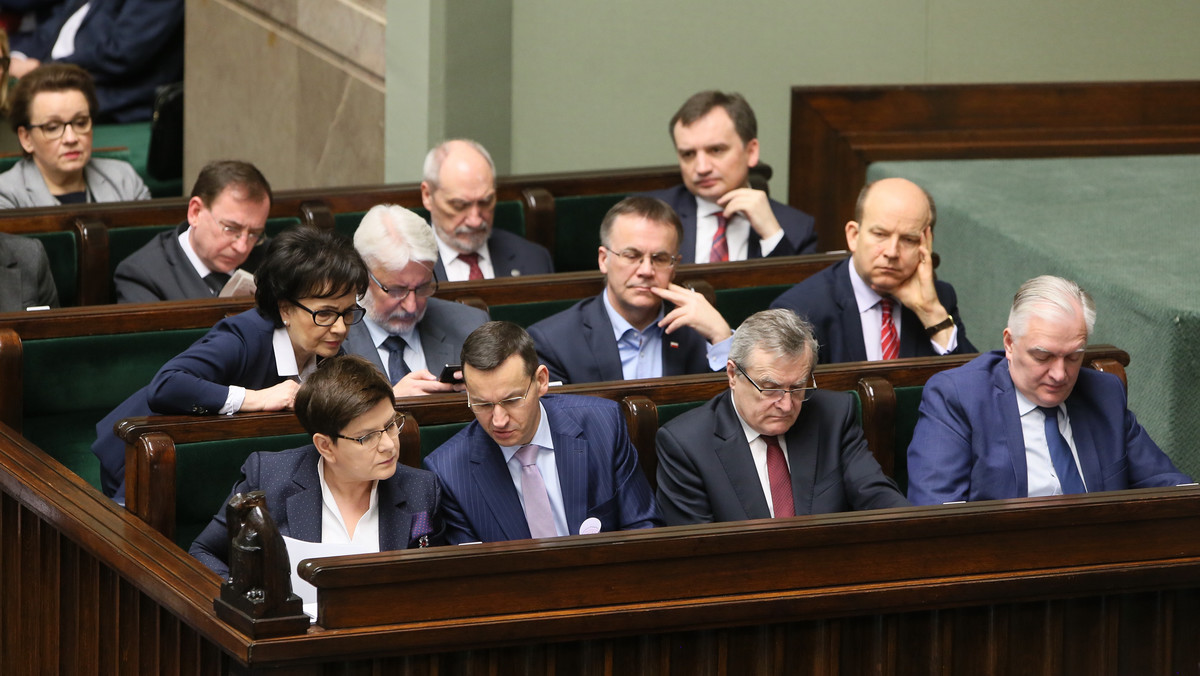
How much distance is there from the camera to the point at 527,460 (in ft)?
9.57

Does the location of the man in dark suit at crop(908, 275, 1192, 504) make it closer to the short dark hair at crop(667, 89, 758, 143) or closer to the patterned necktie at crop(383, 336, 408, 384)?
the patterned necktie at crop(383, 336, 408, 384)

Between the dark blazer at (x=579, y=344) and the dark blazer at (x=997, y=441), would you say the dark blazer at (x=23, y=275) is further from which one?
the dark blazer at (x=997, y=441)

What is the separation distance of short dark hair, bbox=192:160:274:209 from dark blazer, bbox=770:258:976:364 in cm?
131

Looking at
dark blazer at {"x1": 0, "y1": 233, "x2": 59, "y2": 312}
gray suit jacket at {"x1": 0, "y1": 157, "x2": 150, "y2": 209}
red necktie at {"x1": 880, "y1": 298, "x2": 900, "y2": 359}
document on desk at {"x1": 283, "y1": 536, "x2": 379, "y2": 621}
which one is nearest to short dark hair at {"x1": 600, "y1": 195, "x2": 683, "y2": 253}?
red necktie at {"x1": 880, "y1": 298, "x2": 900, "y2": 359}

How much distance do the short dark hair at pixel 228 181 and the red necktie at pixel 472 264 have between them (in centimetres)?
64

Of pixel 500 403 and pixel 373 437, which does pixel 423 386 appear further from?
pixel 373 437

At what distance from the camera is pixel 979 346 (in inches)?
190

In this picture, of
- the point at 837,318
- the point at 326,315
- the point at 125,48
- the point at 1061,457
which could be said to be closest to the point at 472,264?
the point at 837,318

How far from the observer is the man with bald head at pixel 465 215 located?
4203 millimetres

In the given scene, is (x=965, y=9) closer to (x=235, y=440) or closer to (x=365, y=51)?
(x=365, y=51)

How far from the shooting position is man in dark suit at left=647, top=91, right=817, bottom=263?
4500 mm

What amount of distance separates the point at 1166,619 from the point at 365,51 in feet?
13.5

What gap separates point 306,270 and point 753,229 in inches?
69.6

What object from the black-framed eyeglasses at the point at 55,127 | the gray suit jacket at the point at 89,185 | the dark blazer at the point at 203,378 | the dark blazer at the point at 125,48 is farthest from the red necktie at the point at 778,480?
the dark blazer at the point at 125,48
